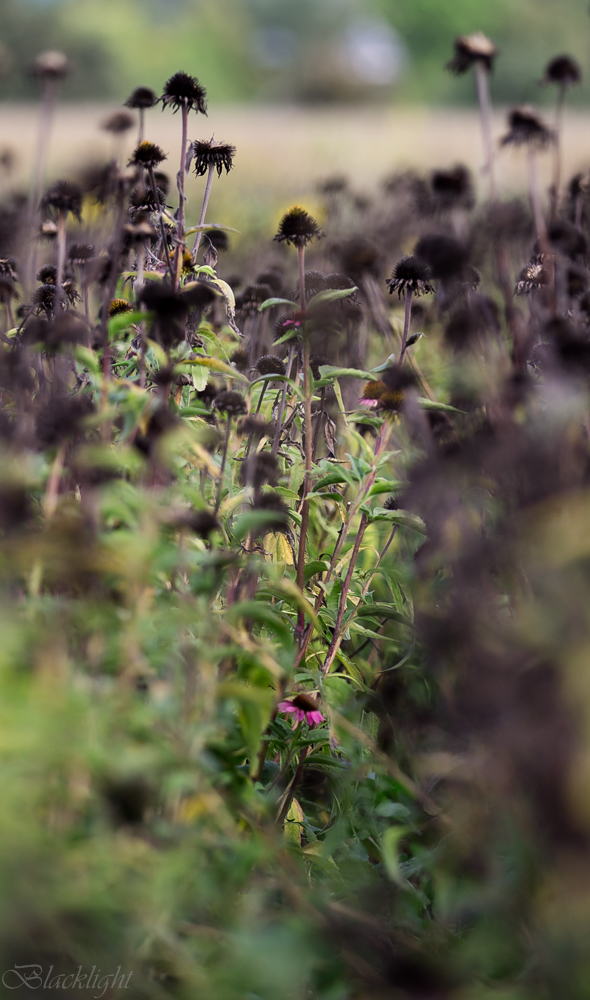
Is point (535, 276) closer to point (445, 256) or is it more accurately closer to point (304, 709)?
point (445, 256)

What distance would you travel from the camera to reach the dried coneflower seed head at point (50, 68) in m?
3.35

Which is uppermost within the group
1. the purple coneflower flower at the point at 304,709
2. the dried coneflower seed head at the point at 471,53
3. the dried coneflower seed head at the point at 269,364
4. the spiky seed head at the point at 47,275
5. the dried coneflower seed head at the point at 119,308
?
the dried coneflower seed head at the point at 471,53

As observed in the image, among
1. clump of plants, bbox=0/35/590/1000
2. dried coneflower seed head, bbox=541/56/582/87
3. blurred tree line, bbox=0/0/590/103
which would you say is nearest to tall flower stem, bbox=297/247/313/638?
clump of plants, bbox=0/35/590/1000

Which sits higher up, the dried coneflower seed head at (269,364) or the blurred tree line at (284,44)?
the blurred tree line at (284,44)

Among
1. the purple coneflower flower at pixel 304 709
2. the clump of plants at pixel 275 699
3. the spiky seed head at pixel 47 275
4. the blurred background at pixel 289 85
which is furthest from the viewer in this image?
the blurred background at pixel 289 85

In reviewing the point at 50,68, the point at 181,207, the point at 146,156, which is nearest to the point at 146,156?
the point at 146,156

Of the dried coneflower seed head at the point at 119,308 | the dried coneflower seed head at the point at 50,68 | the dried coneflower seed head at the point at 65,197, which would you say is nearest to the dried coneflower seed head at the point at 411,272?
the dried coneflower seed head at the point at 119,308

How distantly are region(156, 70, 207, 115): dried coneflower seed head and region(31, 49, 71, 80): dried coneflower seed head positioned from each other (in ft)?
4.79

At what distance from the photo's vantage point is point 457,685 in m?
1.36

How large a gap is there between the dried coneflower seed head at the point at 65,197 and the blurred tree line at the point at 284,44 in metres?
38.6

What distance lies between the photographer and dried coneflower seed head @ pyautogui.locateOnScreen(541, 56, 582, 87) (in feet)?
10.1

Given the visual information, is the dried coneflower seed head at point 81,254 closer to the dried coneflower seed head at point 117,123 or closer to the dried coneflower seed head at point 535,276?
the dried coneflower seed head at point 117,123

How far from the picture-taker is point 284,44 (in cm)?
7119

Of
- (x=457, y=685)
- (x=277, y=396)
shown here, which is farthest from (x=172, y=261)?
(x=457, y=685)
